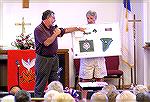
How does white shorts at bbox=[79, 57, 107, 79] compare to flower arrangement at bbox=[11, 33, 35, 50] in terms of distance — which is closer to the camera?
white shorts at bbox=[79, 57, 107, 79]

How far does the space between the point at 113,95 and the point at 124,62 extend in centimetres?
544

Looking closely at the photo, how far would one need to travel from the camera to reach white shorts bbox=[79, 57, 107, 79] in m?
5.57

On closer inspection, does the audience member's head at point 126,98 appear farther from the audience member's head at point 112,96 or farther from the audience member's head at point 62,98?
the audience member's head at point 62,98

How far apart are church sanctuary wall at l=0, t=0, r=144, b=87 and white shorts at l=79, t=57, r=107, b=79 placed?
87.9 inches

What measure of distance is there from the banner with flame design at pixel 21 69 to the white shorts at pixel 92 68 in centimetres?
148

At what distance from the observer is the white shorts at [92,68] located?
219 inches

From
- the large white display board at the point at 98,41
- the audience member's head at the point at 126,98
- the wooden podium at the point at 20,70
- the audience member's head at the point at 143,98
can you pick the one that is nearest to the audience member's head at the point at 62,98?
the audience member's head at the point at 126,98

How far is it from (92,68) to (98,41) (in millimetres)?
593

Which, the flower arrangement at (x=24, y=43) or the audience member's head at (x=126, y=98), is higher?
the flower arrangement at (x=24, y=43)

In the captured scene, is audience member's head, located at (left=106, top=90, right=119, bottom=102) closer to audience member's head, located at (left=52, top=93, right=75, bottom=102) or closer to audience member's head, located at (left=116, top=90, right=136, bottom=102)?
audience member's head, located at (left=116, top=90, right=136, bottom=102)

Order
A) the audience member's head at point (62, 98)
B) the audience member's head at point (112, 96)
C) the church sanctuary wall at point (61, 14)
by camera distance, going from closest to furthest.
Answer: the audience member's head at point (62, 98) → the audience member's head at point (112, 96) → the church sanctuary wall at point (61, 14)

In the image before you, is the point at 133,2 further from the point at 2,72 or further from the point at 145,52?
Result: the point at 2,72

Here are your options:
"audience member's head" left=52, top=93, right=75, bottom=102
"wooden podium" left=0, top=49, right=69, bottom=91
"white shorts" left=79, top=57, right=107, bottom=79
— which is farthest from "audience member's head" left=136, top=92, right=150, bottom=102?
"wooden podium" left=0, top=49, right=69, bottom=91

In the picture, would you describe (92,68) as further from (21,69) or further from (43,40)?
(21,69)
